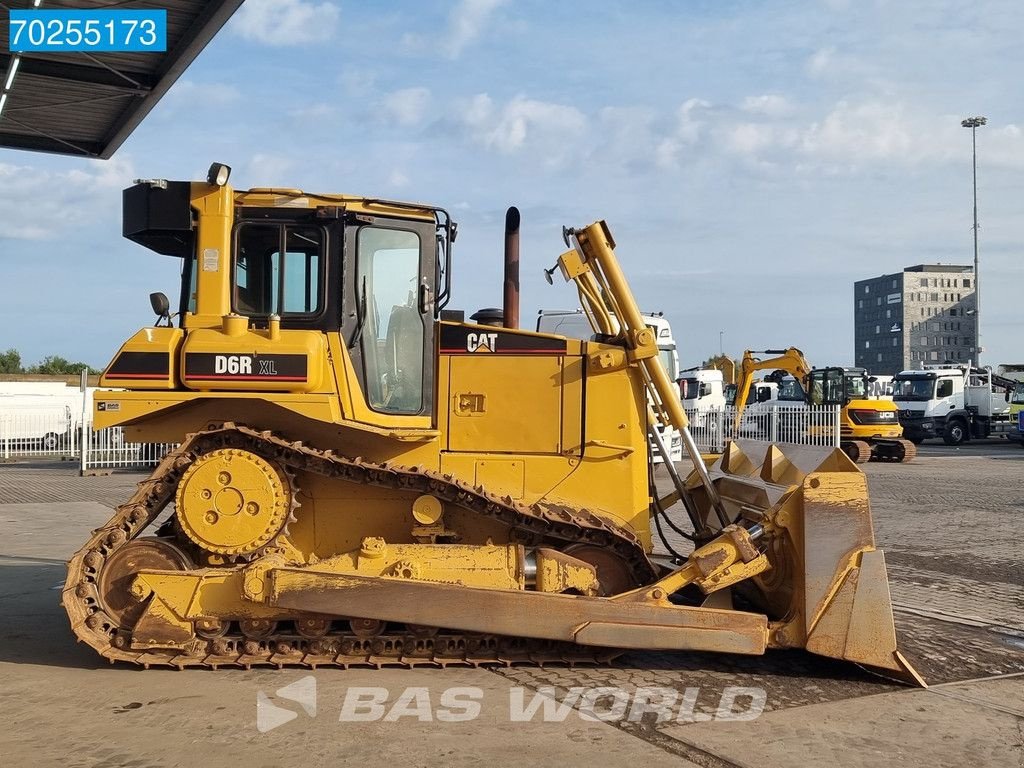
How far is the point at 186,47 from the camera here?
422 inches

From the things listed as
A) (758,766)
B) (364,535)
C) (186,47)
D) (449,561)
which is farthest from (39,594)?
(758,766)

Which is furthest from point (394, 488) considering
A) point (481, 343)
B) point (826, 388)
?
point (826, 388)

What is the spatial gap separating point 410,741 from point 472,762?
46cm

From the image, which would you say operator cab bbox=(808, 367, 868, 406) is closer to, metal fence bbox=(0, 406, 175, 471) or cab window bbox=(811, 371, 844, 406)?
cab window bbox=(811, 371, 844, 406)

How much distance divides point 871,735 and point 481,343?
3.76m

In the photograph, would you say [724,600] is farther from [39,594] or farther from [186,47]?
[186,47]

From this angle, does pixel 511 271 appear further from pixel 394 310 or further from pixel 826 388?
pixel 826 388

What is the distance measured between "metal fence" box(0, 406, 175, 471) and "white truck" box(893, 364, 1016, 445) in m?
27.2

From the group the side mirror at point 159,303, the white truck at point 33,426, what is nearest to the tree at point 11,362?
the white truck at point 33,426

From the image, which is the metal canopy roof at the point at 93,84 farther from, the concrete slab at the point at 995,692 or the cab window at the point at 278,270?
the concrete slab at the point at 995,692

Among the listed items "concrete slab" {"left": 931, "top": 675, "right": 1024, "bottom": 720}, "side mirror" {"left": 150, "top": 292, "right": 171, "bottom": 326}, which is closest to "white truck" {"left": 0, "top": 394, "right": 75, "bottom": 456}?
"side mirror" {"left": 150, "top": 292, "right": 171, "bottom": 326}

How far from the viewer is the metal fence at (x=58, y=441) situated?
77.2 feet

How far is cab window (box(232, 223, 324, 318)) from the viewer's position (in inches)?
266

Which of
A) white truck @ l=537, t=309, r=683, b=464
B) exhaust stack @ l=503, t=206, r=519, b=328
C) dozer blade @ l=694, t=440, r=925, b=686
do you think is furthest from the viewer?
white truck @ l=537, t=309, r=683, b=464
